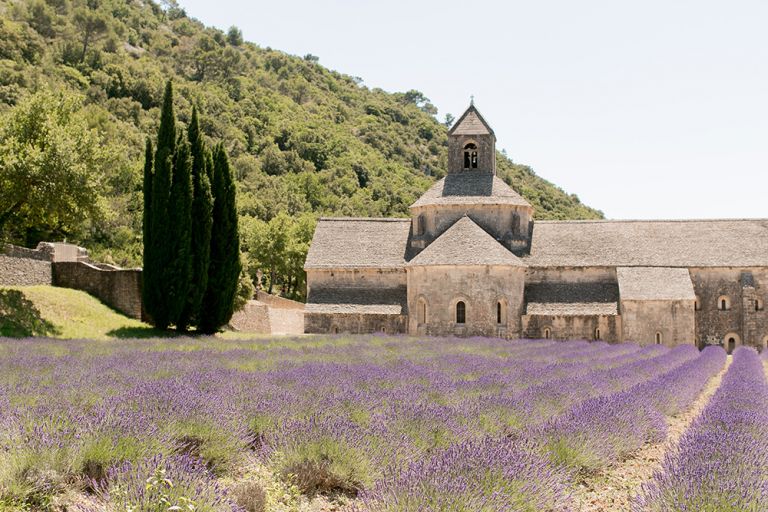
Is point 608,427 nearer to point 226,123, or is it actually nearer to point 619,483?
point 619,483

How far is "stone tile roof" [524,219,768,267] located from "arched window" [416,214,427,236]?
234 inches

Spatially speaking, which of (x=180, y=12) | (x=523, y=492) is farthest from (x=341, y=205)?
(x=180, y=12)

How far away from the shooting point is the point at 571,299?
40.1 m

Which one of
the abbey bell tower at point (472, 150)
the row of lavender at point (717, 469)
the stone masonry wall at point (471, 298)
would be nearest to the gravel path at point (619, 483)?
the row of lavender at point (717, 469)

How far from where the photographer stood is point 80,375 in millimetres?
12922

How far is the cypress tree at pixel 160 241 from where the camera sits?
101 feet

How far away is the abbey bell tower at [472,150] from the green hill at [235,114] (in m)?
21.9

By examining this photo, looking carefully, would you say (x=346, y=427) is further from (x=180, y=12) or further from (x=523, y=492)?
(x=180, y=12)

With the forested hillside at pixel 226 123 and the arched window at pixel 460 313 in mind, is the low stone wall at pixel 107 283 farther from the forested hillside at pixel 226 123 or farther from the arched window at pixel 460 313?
the arched window at pixel 460 313

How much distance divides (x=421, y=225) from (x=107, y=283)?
17537mm

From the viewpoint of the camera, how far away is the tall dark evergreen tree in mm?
33000

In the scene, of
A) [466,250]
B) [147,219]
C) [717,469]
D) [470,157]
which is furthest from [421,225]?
[717,469]

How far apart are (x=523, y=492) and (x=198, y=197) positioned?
27.2 m

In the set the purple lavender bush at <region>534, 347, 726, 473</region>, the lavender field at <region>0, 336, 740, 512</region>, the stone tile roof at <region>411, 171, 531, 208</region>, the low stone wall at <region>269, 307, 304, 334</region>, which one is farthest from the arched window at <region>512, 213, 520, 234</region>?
the purple lavender bush at <region>534, 347, 726, 473</region>
